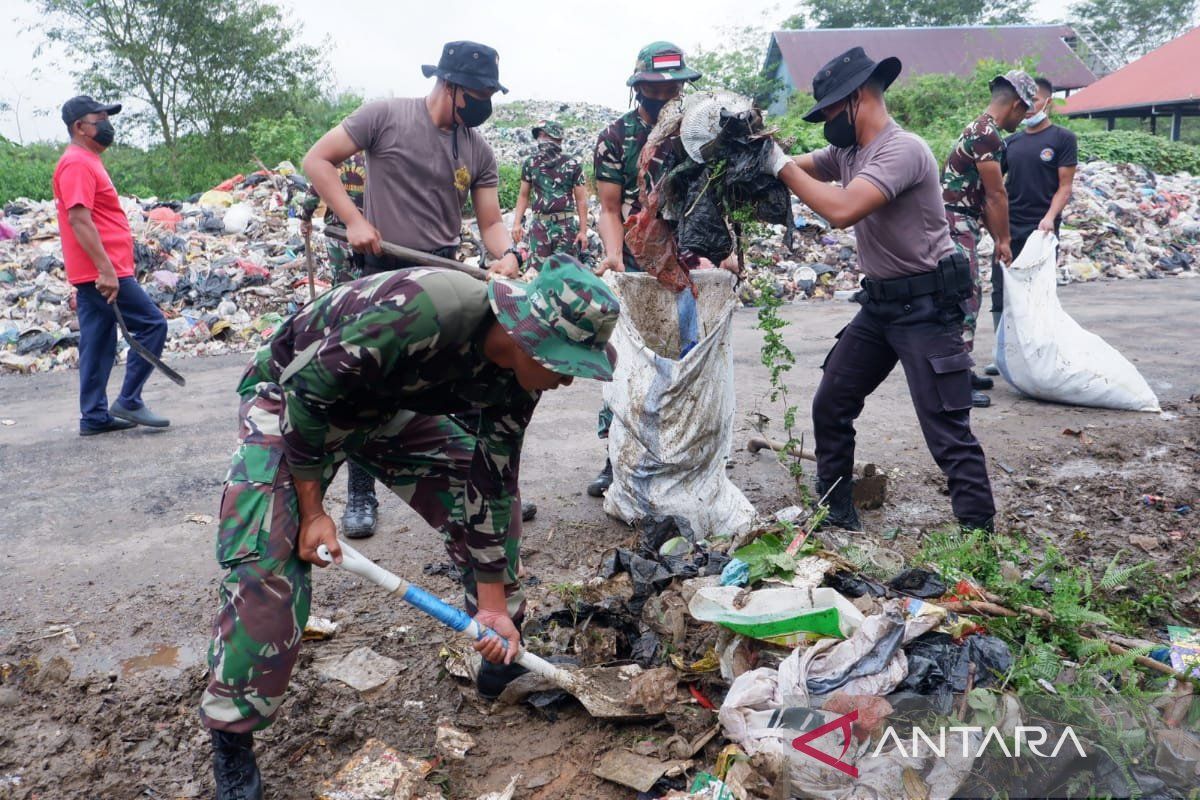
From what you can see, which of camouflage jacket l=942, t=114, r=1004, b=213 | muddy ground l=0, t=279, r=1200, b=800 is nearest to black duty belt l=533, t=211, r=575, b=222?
muddy ground l=0, t=279, r=1200, b=800

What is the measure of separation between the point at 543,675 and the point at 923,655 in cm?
105

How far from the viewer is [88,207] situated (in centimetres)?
493

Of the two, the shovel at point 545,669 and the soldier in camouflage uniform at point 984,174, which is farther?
the soldier in camouflage uniform at point 984,174

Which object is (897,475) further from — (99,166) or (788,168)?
(99,166)

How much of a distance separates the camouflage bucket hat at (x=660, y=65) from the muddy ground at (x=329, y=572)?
1981 millimetres

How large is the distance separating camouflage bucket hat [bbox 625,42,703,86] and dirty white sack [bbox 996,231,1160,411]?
2592mm

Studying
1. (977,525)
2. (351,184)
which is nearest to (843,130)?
(977,525)

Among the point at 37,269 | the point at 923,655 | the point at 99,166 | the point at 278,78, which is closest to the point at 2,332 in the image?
the point at 37,269

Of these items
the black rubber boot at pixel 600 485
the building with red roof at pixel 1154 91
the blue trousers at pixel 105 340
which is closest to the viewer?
the black rubber boot at pixel 600 485

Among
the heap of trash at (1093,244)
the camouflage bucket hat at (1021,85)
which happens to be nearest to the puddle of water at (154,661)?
the camouflage bucket hat at (1021,85)

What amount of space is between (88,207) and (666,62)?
3.39 meters

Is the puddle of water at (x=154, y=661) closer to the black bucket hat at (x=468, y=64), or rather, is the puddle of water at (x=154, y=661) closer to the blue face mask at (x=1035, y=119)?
the black bucket hat at (x=468, y=64)

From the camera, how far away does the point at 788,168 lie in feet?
10.2

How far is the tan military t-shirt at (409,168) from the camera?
3549 mm
